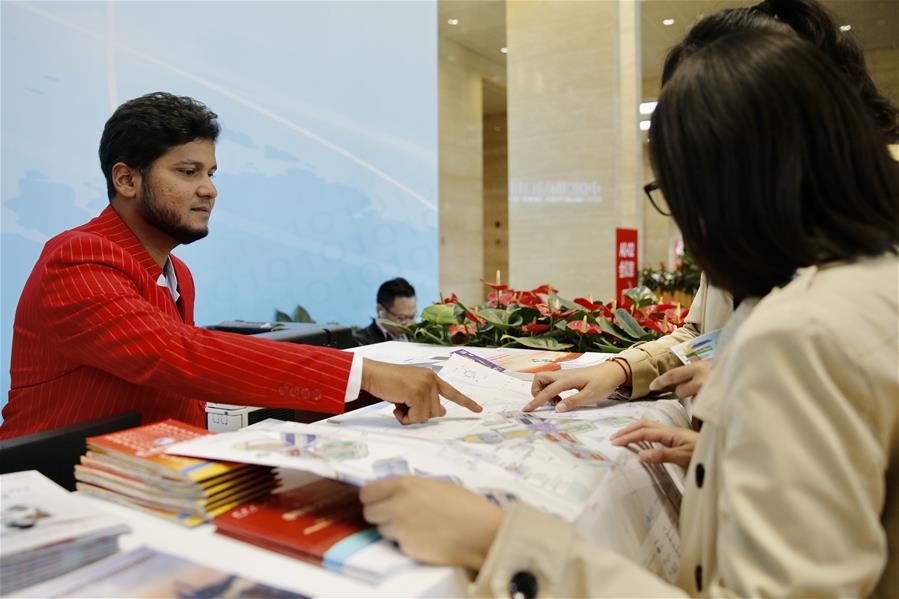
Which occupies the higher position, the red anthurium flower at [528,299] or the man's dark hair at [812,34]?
the man's dark hair at [812,34]

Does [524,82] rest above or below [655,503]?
above

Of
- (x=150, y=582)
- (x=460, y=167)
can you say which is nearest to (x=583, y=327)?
(x=150, y=582)

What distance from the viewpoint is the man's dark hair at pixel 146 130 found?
5.98 feet

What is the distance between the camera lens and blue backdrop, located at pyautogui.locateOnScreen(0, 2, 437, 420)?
3.89 meters

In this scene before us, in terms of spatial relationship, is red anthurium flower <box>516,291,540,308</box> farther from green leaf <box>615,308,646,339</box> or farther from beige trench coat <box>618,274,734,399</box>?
beige trench coat <box>618,274,734,399</box>

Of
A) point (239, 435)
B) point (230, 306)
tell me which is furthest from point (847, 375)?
point (230, 306)

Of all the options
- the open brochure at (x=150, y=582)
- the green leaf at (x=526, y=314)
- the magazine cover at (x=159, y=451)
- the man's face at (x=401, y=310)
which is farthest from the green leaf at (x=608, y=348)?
the man's face at (x=401, y=310)

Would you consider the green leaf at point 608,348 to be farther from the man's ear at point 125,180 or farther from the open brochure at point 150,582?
the open brochure at point 150,582

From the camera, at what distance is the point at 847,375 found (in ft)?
2.36

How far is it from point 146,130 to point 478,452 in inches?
52.7

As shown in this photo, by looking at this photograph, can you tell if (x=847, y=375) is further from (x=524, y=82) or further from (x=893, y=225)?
(x=524, y=82)

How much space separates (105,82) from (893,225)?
4.54m

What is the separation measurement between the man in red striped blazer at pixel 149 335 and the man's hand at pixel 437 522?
464 mm

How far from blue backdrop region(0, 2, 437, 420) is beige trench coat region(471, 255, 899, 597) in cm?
414
